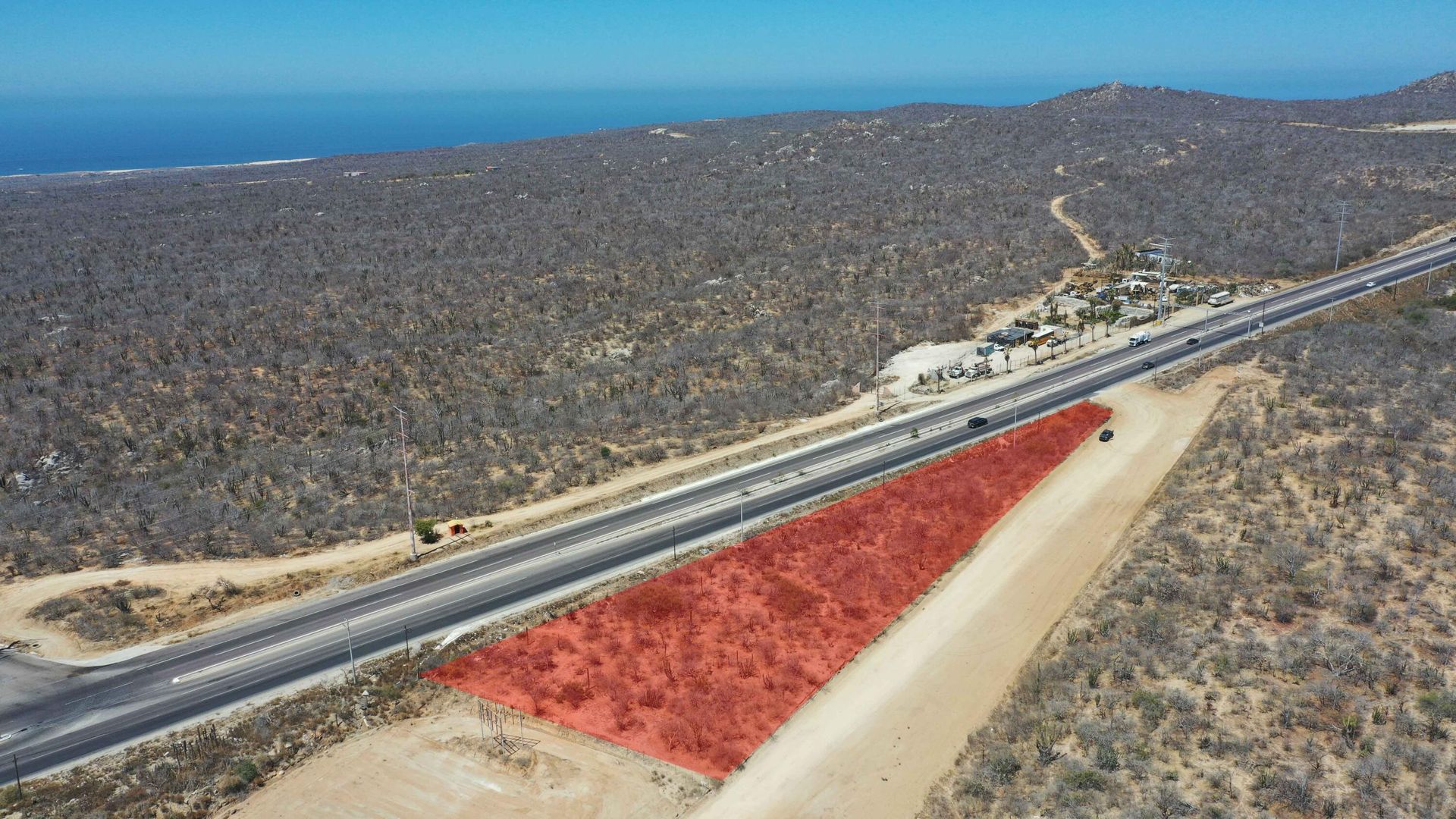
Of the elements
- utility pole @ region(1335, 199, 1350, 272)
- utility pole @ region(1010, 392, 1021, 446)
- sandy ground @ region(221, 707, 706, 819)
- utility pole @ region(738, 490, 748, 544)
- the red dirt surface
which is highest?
utility pole @ region(1335, 199, 1350, 272)

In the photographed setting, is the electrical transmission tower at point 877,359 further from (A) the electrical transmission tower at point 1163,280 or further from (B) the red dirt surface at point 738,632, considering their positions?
(A) the electrical transmission tower at point 1163,280

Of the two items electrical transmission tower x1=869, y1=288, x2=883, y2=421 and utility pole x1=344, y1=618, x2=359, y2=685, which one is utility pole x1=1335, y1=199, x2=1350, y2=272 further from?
utility pole x1=344, y1=618, x2=359, y2=685

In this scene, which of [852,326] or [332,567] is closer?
[332,567]

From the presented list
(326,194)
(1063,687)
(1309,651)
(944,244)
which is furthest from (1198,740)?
(326,194)

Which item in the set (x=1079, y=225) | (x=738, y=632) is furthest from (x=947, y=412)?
(x=1079, y=225)

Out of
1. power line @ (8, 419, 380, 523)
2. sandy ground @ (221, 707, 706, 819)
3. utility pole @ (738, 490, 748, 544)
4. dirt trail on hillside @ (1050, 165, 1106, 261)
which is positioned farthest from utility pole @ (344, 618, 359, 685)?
→ dirt trail on hillside @ (1050, 165, 1106, 261)

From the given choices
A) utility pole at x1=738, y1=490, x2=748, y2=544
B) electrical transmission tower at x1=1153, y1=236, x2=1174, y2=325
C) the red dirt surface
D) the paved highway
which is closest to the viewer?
the red dirt surface

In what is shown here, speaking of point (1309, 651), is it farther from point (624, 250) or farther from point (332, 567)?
point (624, 250)
